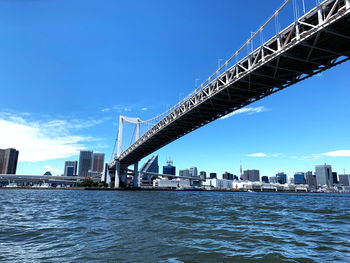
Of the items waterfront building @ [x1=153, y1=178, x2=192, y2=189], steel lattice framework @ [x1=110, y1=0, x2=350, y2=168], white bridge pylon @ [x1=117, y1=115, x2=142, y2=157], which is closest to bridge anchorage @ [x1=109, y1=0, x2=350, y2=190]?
steel lattice framework @ [x1=110, y1=0, x2=350, y2=168]

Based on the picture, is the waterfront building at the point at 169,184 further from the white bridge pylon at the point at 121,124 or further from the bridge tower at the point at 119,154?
the white bridge pylon at the point at 121,124

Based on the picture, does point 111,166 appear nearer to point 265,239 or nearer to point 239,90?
point 239,90

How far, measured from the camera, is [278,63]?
18.9 metres

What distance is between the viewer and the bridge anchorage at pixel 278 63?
48.8ft

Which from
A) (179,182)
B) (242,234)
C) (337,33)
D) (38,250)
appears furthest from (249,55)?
(179,182)

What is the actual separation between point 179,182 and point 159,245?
160324mm

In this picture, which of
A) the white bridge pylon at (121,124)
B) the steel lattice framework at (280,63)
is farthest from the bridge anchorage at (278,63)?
the white bridge pylon at (121,124)

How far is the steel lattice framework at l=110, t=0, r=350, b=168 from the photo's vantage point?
48.7 feet

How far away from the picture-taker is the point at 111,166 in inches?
3474

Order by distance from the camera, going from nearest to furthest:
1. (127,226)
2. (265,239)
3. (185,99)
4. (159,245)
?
(159,245), (265,239), (127,226), (185,99)

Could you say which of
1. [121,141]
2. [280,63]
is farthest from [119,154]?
[280,63]

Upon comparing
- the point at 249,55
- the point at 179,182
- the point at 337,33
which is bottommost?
the point at 179,182

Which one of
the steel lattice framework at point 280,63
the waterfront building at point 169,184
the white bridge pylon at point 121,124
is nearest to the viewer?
the steel lattice framework at point 280,63

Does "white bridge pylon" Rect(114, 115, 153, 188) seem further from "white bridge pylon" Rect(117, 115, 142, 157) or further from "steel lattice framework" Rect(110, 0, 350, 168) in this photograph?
"steel lattice framework" Rect(110, 0, 350, 168)
